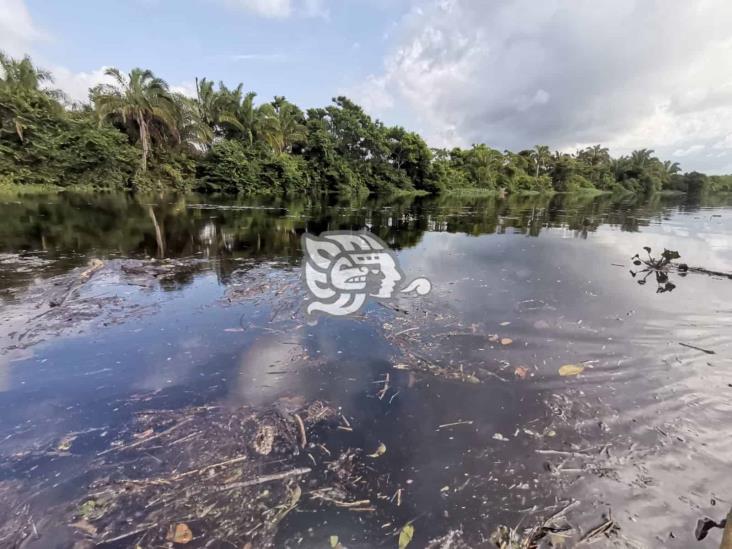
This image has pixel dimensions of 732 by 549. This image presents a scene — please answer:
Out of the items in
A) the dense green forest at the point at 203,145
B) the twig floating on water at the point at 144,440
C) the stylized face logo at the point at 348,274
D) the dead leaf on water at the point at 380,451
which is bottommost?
the dead leaf on water at the point at 380,451

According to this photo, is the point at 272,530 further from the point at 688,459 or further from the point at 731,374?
the point at 731,374

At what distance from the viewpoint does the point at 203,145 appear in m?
32.5

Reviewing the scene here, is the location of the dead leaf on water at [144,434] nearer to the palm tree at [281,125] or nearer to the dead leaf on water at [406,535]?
the dead leaf on water at [406,535]

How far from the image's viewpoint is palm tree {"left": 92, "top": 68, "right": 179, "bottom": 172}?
25.8 meters

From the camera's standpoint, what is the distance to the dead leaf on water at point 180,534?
6.45 ft

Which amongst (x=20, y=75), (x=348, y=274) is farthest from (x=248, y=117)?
(x=348, y=274)

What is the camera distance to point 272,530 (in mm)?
2055

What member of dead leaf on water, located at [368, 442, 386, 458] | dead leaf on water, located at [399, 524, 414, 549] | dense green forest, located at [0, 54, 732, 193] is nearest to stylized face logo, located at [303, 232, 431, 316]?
dead leaf on water, located at [368, 442, 386, 458]

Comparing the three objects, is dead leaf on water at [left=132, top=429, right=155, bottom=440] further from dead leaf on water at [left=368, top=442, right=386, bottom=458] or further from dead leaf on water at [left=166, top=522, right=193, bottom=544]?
dead leaf on water at [left=368, top=442, right=386, bottom=458]

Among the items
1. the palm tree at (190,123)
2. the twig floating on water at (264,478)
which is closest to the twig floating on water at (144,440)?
the twig floating on water at (264,478)

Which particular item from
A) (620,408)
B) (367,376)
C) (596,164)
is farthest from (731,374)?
(596,164)

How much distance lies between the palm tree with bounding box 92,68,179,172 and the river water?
81.9 feet

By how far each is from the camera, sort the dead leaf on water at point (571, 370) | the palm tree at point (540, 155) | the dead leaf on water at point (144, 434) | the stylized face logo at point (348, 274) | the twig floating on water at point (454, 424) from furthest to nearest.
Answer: the palm tree at point (540, 155) < the stylized face logo at point (348, 274) < the dead leaf on water at point (571, 370) < the twig floating on water at point (454, 424) < the dead leaf on water at point (144, 434)

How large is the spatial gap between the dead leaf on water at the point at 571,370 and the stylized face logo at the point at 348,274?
2.75m
